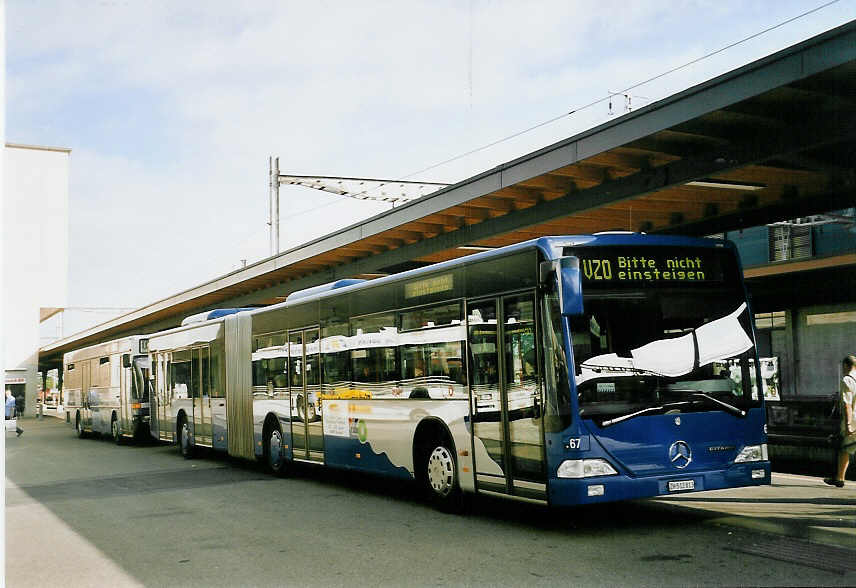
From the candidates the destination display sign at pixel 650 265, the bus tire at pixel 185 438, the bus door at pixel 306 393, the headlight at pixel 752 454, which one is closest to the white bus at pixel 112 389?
the bus tire at pixel 185 438

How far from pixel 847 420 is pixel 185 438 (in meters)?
15.1

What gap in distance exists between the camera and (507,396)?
10062mm

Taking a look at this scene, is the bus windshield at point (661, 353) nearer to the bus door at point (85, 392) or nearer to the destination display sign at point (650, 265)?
the destination display sign at point (650, 265)

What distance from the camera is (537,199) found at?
1738cm

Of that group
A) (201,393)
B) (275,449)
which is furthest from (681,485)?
(201,393)

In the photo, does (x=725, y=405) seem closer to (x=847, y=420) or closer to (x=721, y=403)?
(x=721, y=403)

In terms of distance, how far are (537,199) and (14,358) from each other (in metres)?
59.7

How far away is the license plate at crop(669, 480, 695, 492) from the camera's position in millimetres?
9195

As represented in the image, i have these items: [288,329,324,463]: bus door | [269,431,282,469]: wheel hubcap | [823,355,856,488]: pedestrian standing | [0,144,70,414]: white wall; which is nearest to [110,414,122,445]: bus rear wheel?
[269,431,282,469]: wheel hubcap

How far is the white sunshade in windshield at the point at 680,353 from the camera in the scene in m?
9.20

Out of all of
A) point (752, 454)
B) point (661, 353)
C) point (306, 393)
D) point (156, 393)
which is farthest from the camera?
point (156, 393)

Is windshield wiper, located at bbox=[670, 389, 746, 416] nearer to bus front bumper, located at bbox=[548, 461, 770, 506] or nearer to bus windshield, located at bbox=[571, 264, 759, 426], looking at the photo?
bus windshield, located at bbox=[571, 264, 759, 426]

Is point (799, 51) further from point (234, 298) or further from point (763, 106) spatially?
point (234, 298)

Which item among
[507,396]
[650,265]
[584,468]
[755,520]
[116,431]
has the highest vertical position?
[650,265]
